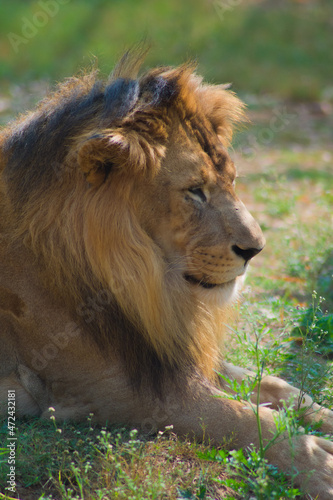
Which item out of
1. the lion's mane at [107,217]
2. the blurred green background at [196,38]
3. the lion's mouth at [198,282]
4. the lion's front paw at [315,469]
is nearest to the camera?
the lion's front paw at [315,469]

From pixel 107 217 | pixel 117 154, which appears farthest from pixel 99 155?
pixel 107 217

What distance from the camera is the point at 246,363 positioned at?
148 inches

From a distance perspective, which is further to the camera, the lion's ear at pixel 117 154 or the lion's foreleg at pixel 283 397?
the lion's foreleg at pixel 283 397

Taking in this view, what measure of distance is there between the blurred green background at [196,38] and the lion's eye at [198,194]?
31.2ft

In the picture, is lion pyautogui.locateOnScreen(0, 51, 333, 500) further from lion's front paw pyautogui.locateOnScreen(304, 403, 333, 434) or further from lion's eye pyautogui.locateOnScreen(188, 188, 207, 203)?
lion's front paw pyautogui.locateOnScreen(304, 403, 333, 434)

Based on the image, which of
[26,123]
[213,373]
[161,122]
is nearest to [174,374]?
[213,373]

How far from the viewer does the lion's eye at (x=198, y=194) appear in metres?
2.96

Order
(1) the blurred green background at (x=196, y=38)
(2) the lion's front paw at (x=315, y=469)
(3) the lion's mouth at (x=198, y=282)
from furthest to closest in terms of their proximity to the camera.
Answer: (1) the blurred green background at (x=196, y=38) < (3) the lion's mouth at (x=198, y=282) < (2) the lion's front paw at (x=315, y=469)

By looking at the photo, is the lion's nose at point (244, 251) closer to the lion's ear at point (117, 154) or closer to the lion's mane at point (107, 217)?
the lion's mane at point (107, 217)

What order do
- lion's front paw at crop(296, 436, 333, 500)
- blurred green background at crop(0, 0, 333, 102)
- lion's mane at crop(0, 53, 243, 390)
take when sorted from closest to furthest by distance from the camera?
lion's front paw at crop(296, 436, 333, 500), lion's mane at crop(0, 53, 243, 390), blurred green background at crop(0, 0, 333, 102)

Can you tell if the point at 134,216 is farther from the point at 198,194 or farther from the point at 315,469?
the point at 315,469

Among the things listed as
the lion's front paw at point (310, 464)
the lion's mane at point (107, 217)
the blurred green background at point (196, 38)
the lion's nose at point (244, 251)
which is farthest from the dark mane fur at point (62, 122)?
the blurred green background at point (196, 38)

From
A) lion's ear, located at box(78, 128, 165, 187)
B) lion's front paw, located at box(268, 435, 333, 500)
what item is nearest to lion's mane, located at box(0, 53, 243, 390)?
lion's ear, located at box(78, 128, 165, 187)

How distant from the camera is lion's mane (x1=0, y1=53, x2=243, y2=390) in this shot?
287 cm
